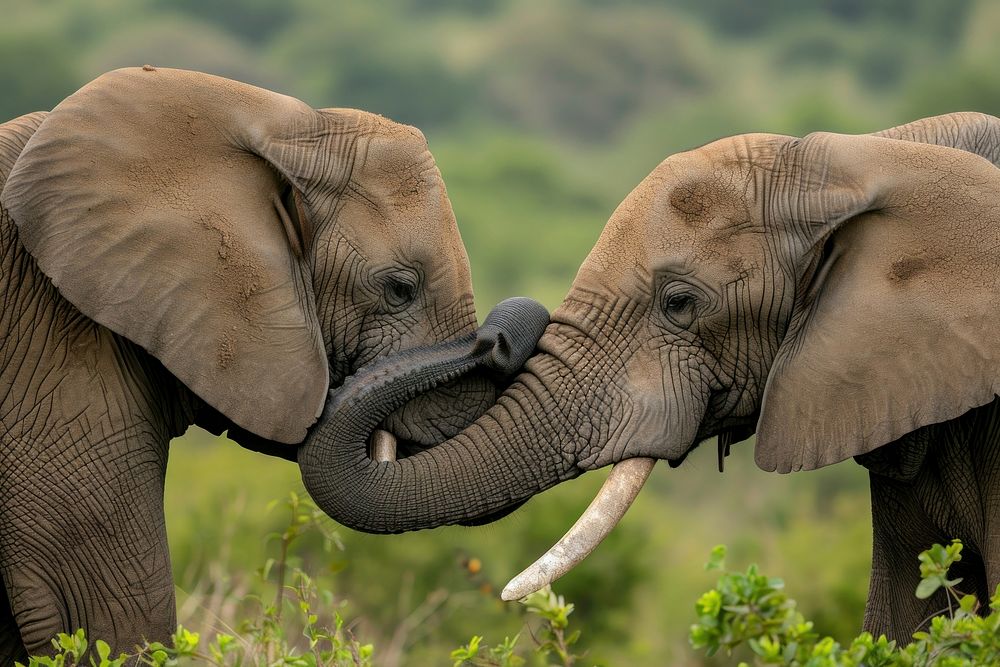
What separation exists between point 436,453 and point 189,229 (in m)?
1.01

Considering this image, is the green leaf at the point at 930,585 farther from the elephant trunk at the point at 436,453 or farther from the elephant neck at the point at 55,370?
the elephant neck at the point at 55,370

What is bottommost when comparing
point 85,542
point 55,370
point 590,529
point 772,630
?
point 85,542

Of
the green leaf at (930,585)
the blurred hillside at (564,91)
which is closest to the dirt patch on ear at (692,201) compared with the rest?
the green leaf at (930,585)

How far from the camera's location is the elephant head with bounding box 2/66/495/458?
16.5 feet

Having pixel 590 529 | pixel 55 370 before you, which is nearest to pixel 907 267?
pixel 590 529

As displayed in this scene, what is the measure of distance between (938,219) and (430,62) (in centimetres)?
6800

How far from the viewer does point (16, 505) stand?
16.5 feet

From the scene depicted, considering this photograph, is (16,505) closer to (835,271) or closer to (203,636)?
(835,271)

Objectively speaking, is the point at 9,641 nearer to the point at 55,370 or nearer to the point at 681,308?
the point at 55,370

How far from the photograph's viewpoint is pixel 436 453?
5.41m

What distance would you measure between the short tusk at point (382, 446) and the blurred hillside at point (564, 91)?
8776 mm

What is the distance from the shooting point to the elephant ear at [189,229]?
16.5ft

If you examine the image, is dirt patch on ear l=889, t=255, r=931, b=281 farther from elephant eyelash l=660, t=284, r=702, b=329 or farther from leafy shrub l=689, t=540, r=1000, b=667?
leafy shrub l=689, t=540, r=1000, b=667

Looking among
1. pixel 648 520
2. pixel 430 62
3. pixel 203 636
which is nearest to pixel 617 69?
pixel 430 62
